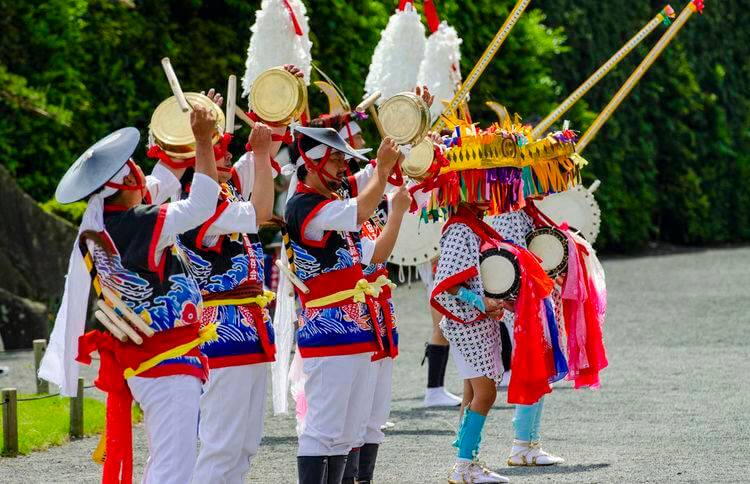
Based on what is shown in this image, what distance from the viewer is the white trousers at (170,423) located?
15.5 ft

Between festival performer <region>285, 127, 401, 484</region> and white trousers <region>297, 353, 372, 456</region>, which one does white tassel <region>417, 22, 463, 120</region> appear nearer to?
festival performer <region>285, 127, 401, 484</region>

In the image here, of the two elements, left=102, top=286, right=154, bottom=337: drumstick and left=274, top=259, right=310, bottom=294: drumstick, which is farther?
left=274, top=259, right=310, bottom=294: drumstick

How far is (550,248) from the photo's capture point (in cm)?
718

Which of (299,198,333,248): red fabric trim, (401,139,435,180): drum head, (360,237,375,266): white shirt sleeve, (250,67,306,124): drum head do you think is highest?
(250,67,306,124): drum head

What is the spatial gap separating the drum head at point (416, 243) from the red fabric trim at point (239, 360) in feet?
10.5

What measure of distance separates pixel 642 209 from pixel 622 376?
41.7ft

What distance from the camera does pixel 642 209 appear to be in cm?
2259

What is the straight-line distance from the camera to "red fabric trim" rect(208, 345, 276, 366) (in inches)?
209

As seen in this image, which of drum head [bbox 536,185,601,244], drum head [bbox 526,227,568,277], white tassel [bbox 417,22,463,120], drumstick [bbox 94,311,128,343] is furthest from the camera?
white tassel [bbox 417,22,463,120]

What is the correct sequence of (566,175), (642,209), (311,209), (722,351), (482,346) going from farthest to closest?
1. (642,209)
2. (722,351)
3. (566,175)
4. (482,346)
5. (311,209)

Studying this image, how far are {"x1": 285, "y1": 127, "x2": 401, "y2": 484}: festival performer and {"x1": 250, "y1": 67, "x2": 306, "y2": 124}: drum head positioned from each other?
107 millimetres

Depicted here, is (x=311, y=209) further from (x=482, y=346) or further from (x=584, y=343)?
(x=584, y=343)

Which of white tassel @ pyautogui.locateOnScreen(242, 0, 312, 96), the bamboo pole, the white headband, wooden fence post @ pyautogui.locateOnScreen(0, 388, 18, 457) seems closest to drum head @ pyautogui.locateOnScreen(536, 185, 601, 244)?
the bamboo pole

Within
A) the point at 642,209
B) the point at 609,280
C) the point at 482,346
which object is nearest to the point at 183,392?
the point at 482,346
